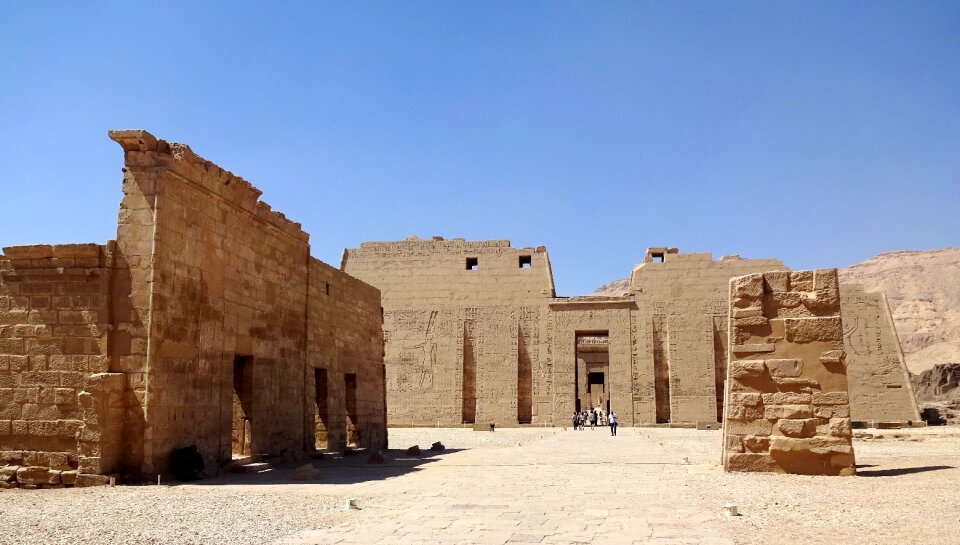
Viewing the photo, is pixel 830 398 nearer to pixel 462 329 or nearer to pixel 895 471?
pixel 895 471

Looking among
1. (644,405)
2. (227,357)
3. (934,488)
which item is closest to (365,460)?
(227,357)

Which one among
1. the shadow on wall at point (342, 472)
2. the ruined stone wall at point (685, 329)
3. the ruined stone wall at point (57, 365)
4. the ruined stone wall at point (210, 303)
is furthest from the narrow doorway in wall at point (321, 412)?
the ruined stone wall at point (685, 329)

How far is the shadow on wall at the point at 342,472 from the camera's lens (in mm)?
9820

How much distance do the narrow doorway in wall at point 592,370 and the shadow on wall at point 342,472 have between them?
1586 cm

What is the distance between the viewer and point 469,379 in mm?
30156

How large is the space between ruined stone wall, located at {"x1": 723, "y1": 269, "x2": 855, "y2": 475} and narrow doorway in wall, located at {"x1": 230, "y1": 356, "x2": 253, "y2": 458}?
7158 millimetres

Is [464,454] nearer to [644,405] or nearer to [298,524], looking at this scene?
[298,524]

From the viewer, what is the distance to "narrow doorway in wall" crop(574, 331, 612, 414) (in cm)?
3450

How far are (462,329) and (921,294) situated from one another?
2785 inches

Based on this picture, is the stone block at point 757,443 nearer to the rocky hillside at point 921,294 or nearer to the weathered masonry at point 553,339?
the weathered masonry at point 553,339

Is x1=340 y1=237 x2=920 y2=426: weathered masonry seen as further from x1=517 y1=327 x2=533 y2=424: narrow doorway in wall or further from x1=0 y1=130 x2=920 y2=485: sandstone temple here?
x1=0 y1=130 x2=920 y2=485: sandstone temple

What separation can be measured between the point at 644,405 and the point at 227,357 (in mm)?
20390

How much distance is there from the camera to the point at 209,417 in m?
10.6

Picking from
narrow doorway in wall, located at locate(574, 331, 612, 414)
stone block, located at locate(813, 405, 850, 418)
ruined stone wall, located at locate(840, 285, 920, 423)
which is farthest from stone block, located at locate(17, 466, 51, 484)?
ruined stone wall, located at locate(840, 285, 920, 423)
